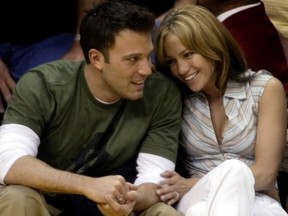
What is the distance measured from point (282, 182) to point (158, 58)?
0.67 meters

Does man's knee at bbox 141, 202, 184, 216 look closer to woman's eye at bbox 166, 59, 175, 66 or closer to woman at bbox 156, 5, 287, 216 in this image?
woman at bbox 156, 5, 287, 216

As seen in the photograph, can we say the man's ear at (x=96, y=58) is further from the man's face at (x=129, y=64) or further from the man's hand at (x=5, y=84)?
the man's hand at (x=5, y=84)

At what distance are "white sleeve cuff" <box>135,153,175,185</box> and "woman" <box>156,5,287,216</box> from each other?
28mm

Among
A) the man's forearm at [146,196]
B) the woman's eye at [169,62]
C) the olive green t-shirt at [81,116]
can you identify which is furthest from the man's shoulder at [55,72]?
the man's forearm at [146,196]

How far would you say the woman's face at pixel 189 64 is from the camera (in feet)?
6.70

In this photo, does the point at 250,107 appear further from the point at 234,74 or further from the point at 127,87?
the point at 127,87

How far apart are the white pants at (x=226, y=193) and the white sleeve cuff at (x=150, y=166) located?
0.13m

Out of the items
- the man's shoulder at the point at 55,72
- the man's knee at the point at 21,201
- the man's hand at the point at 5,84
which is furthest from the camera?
the man's hand at the point at 5,84

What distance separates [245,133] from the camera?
207cm

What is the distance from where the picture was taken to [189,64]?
2049mm

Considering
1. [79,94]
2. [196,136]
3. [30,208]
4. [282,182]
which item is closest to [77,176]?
[30,208]

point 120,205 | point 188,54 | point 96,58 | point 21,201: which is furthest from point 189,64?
point 21,201

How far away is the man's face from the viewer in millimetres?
1933

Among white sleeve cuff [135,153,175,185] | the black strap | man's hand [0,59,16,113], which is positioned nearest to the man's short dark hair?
the black strap
